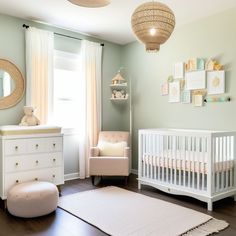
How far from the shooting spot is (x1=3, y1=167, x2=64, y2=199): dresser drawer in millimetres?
2961

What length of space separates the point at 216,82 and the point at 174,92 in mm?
719

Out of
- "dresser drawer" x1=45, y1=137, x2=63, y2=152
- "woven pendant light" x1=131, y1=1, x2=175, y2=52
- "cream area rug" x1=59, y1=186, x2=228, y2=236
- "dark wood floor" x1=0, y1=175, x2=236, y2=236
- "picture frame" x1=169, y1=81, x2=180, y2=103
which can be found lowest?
"dark wood floor" x1=0, y1=175, x2=236, y2=236

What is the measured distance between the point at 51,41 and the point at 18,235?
9.22 feet

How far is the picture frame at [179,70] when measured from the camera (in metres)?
3.83

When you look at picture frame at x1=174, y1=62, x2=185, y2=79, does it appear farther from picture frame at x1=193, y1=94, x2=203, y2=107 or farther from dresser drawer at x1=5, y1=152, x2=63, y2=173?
dresser drawer at x1=5, y1=152, x2=63, y2=173

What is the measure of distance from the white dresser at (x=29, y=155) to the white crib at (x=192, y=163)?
1.29 meters

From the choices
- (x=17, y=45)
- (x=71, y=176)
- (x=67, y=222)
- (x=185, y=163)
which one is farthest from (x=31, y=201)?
(x=17, y=45)

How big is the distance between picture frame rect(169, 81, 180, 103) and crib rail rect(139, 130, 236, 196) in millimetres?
750

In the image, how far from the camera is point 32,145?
125 inches

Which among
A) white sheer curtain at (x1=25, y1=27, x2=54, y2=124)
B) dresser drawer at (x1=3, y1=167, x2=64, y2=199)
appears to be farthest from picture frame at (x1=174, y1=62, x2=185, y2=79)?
dresser drawer at (x1=3, y1=167, x2=64, y2=199)

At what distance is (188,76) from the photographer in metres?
3.75

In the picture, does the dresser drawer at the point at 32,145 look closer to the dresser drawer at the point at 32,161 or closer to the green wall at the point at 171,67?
the dresser drawer at the point at 32,161

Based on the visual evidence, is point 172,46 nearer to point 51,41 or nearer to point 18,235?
point 51,41

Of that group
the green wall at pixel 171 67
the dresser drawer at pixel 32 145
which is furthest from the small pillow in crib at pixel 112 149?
the dresser drawer at pixel 32 145
